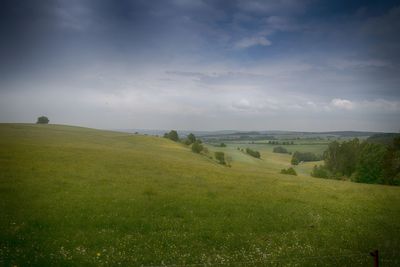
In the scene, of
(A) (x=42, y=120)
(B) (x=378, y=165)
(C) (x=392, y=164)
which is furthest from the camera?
(A) (x=42, y=120)

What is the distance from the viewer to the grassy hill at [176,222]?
50.3 feet

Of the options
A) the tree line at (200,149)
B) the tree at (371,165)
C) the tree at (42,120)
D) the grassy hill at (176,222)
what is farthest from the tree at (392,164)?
the tree at (42,120)

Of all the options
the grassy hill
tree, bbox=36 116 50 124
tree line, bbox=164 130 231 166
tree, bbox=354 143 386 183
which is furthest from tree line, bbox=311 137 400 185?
tree, bbox=36 116 50 124

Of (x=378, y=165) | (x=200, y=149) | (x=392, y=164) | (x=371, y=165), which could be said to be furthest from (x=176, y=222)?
(x=200, y=149)

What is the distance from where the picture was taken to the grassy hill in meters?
15.3

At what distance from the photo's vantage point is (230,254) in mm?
16109

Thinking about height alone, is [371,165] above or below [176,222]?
below

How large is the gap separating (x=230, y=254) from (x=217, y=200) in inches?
413

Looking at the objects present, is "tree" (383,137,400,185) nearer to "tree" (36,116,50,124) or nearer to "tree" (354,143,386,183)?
"tree" (354,143,386,183)

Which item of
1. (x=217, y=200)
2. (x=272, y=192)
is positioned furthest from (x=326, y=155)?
(x=217, y=200)

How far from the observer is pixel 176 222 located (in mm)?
20156

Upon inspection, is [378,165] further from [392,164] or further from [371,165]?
[392,164]

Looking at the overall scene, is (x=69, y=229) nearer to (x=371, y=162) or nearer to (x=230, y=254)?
(x=230, y=254)

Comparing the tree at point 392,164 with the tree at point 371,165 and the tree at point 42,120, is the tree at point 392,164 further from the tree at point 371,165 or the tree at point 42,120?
the tree at point 42,120
